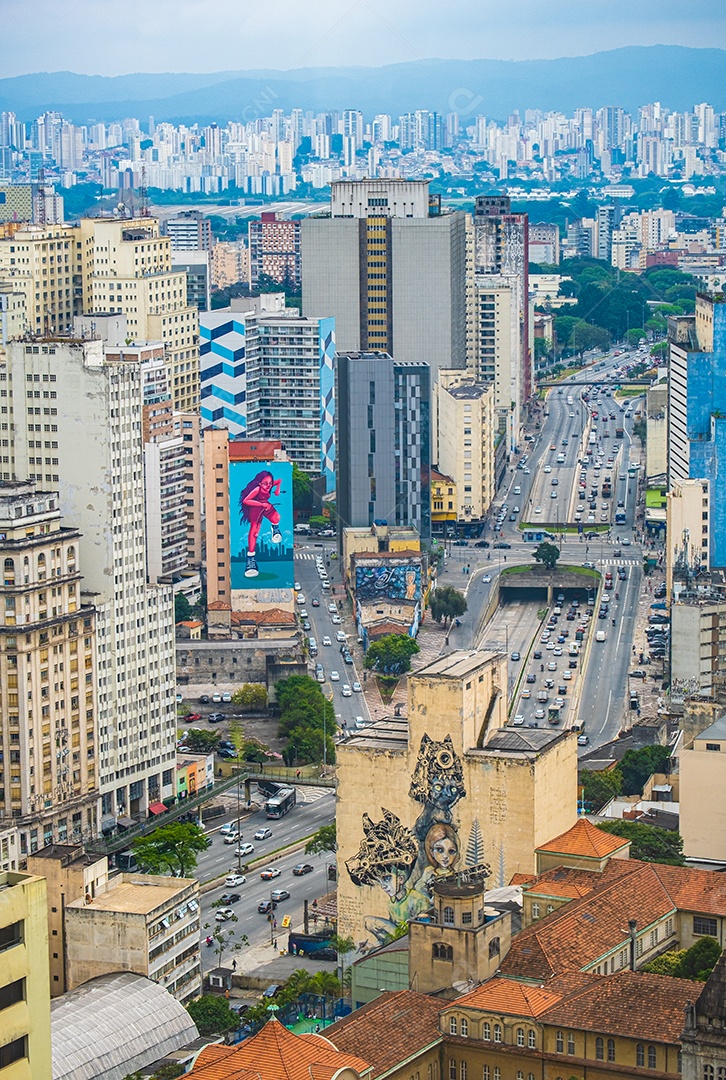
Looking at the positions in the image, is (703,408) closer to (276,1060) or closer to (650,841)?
(650,841)

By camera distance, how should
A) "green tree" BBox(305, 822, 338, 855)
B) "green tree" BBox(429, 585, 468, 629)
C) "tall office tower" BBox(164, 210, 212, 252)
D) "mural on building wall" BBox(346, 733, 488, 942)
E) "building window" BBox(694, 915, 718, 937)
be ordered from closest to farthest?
"building window" BBox(694, 915, 718, 937)
"mural on building wall" BBox(346, 733, 488, 942)
"green tree" BBox(305, 822, 338, 855)
"green tree" BBox(429, 585, 468, 629)
"tall office tower" BBox(164, 210, 212, 252)

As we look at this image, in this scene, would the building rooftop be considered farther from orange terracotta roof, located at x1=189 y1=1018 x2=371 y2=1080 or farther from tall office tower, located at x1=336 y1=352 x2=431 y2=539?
tall office tower, located at x1=336 y1=352 x2=431 y2=539

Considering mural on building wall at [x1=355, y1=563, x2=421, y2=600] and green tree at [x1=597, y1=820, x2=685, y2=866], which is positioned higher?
mural on building wall at [x1=355, y1=563, x2=421, y2=600]

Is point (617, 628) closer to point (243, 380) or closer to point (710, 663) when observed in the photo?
point (710, 663)

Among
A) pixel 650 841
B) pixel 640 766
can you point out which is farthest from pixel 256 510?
A: pixel 650 841

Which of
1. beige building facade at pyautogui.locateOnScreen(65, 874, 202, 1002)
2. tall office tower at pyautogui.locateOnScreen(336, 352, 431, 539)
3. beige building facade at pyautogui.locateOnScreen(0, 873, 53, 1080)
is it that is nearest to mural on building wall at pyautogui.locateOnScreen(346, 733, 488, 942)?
beige building facade at pyautogui.locateOnScreen(65, 874, 202, 1002)

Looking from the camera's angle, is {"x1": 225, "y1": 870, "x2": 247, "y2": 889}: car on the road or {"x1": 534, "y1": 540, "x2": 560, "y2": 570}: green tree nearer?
{"x1": 225, "y1": 870, "x2": 247, "y2": 889}: car on the road
